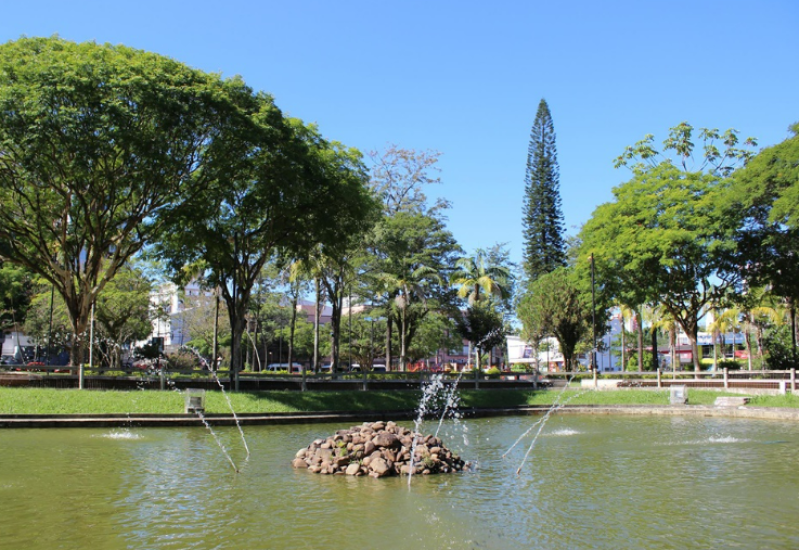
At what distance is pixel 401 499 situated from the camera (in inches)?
439

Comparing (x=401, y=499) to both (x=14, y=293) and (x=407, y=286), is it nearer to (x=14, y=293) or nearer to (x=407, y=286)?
(x=407, y=286)

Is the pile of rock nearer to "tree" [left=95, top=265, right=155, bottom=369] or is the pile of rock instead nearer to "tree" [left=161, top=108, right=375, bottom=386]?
"tree" [left=161, top=108, right=375, bottom=386]

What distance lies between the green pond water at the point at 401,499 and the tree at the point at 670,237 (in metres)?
21.4

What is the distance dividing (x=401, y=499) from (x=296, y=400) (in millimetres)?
16848

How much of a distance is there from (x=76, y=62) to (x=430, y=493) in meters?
19.1

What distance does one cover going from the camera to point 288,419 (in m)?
24.6

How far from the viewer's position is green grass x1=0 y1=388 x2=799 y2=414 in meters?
23.6

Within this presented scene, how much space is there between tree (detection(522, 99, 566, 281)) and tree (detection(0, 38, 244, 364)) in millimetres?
36758

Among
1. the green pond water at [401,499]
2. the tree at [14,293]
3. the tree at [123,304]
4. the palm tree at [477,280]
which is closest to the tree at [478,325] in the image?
the palm tree at [477,280]

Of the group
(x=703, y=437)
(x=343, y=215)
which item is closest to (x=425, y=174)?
(x=343, y=215)

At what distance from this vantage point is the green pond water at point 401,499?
8.85 m

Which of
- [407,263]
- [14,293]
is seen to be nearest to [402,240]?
[407,263]

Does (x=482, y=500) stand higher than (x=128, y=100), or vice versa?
(x=128, y=100)

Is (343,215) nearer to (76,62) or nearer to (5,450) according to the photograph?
(76,62)
